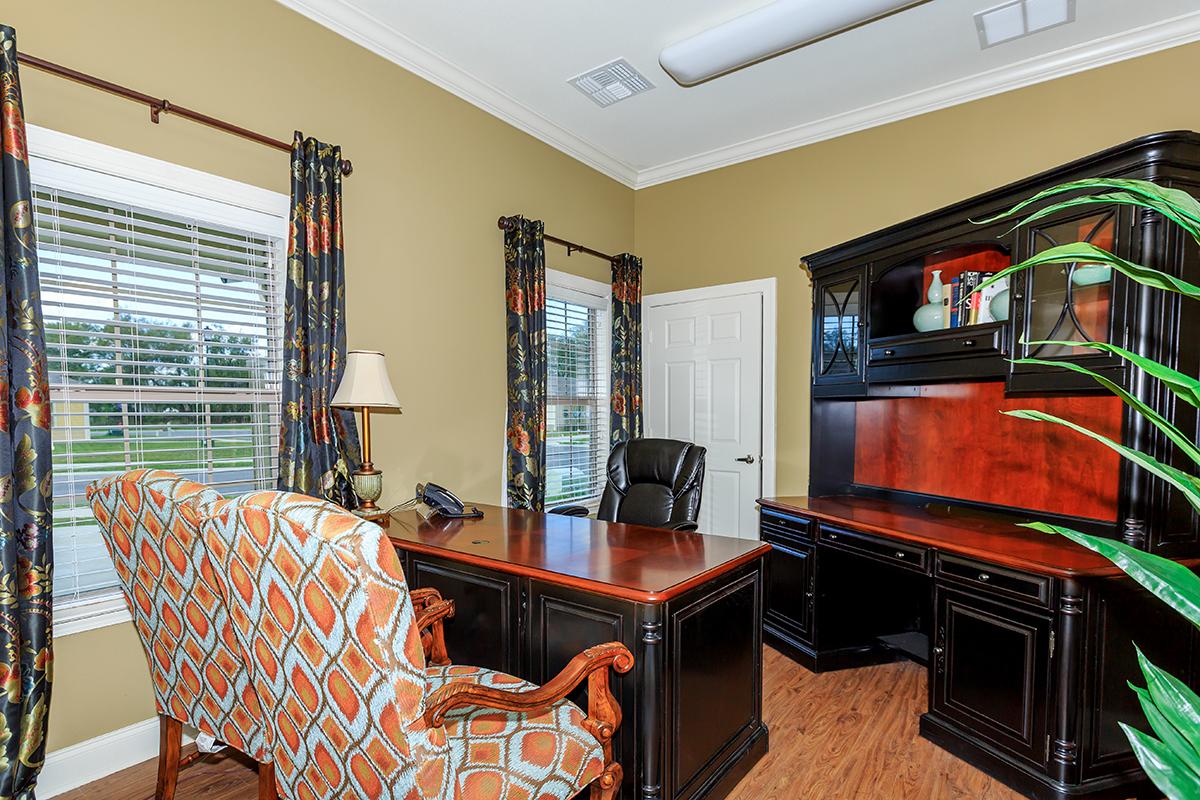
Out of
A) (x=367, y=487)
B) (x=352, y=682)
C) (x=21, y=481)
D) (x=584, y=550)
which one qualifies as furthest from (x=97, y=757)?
(x=584, y=550)

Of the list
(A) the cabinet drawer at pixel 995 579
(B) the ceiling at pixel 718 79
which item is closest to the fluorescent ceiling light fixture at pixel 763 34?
(B) the ceiling at pixel 718 79

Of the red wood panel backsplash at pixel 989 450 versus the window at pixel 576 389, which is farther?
the window at pixel 576 389

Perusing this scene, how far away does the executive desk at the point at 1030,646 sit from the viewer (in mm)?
2100

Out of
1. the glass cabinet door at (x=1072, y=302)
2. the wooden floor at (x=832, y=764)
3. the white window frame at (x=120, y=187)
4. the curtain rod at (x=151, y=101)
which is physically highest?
the curtain rod at (x=151, y=101)

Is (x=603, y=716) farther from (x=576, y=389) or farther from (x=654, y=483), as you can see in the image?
(x=576, y=389)

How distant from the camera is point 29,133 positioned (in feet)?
6.52

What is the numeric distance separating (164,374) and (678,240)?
11.1 ft

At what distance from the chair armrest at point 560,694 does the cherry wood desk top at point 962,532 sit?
4.80 ft

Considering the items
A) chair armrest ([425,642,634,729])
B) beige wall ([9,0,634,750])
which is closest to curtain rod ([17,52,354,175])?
beige wall ([9,0,634,750])

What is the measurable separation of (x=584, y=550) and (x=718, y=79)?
2.64 metres

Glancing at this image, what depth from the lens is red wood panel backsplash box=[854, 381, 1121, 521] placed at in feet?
8.80

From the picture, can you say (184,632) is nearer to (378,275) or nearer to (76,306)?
(76,306)

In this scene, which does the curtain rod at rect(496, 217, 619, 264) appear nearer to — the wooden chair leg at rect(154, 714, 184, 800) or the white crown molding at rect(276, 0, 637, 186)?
the white crown molding at rect(276, 0, 637, 186)

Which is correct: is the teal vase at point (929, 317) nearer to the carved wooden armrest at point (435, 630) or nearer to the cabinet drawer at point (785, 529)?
the cabinet drawer at point (785, 529)
